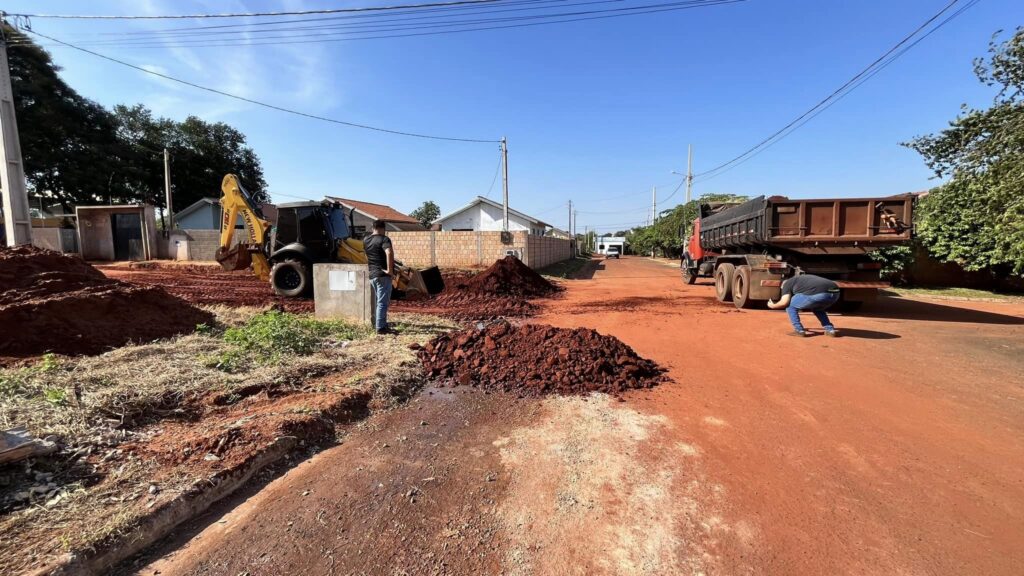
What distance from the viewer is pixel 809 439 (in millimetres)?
3543

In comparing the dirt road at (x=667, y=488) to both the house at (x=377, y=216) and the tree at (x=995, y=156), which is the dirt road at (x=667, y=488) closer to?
the tree at (x=995, y=156)

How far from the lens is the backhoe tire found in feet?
34.1

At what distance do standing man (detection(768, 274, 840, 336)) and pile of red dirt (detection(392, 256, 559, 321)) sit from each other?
4.99 m

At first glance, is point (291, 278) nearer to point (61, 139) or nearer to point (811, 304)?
point (811, 304)

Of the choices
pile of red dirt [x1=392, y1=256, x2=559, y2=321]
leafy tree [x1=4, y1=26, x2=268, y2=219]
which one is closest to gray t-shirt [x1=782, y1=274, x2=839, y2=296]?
pile of red dirt [x1=392, y1=256, x2=559, y2=321]

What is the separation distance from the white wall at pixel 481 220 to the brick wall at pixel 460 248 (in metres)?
15.0

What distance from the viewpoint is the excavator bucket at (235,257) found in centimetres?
1080

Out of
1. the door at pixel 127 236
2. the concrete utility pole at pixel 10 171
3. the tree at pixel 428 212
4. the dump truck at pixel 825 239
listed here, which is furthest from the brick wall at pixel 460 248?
the tree at pixel 428 212

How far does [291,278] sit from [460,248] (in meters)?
9.75

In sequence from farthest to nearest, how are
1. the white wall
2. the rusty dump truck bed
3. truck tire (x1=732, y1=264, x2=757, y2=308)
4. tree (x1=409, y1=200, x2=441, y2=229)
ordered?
tree (x1=409, y1=200, x2=441, y2=229)
the white wall
truck tire (x1=732, y1=264, x2=757, y2=308)
the rusty dump truck bed

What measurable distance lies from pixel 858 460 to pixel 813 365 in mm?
2746

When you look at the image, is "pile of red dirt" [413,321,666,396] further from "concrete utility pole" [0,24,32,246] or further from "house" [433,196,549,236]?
"house" [433,196,549,236]

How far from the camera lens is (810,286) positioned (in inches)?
273

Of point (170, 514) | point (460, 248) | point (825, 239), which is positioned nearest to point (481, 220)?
point (460, 248)
